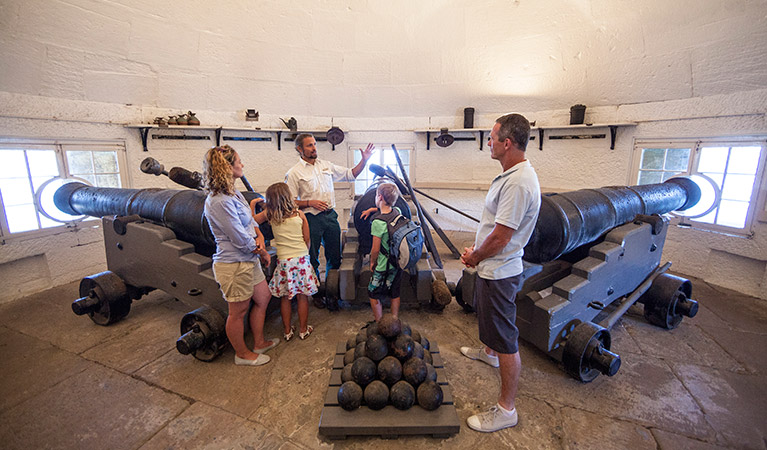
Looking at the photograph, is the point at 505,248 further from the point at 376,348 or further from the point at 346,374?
the point at 346,374

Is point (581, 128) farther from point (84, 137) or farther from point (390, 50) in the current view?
point (84, 137)

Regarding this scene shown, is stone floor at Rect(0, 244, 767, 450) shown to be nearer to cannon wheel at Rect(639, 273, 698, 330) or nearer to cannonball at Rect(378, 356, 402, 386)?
cannon wheel at Rect(639, 273, 698, 330)

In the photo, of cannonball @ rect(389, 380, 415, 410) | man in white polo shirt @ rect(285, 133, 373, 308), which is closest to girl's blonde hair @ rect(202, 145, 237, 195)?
man in white polo shirt @ rect(285, 133, 373, 308)

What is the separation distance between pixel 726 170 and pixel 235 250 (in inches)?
218

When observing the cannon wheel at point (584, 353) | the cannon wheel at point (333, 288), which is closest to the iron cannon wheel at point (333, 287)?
the cannon wheel at point (333, 288)

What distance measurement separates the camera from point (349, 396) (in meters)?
1.84

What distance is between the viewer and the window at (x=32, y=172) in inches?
151

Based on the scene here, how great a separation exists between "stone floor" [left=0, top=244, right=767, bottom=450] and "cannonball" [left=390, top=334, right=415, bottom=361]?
43 centimetres

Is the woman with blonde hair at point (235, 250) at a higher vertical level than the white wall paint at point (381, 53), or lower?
lower

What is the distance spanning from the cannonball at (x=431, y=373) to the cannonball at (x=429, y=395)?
57mm

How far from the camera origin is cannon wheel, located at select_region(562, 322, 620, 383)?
7.19 feet

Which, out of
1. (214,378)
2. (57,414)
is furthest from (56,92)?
(214,378)

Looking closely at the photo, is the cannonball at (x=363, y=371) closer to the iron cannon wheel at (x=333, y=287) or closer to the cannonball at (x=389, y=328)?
the cannonball at (x=389, y=328)

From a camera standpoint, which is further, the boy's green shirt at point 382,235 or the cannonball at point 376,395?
the boy's green shirt at point 382,235
